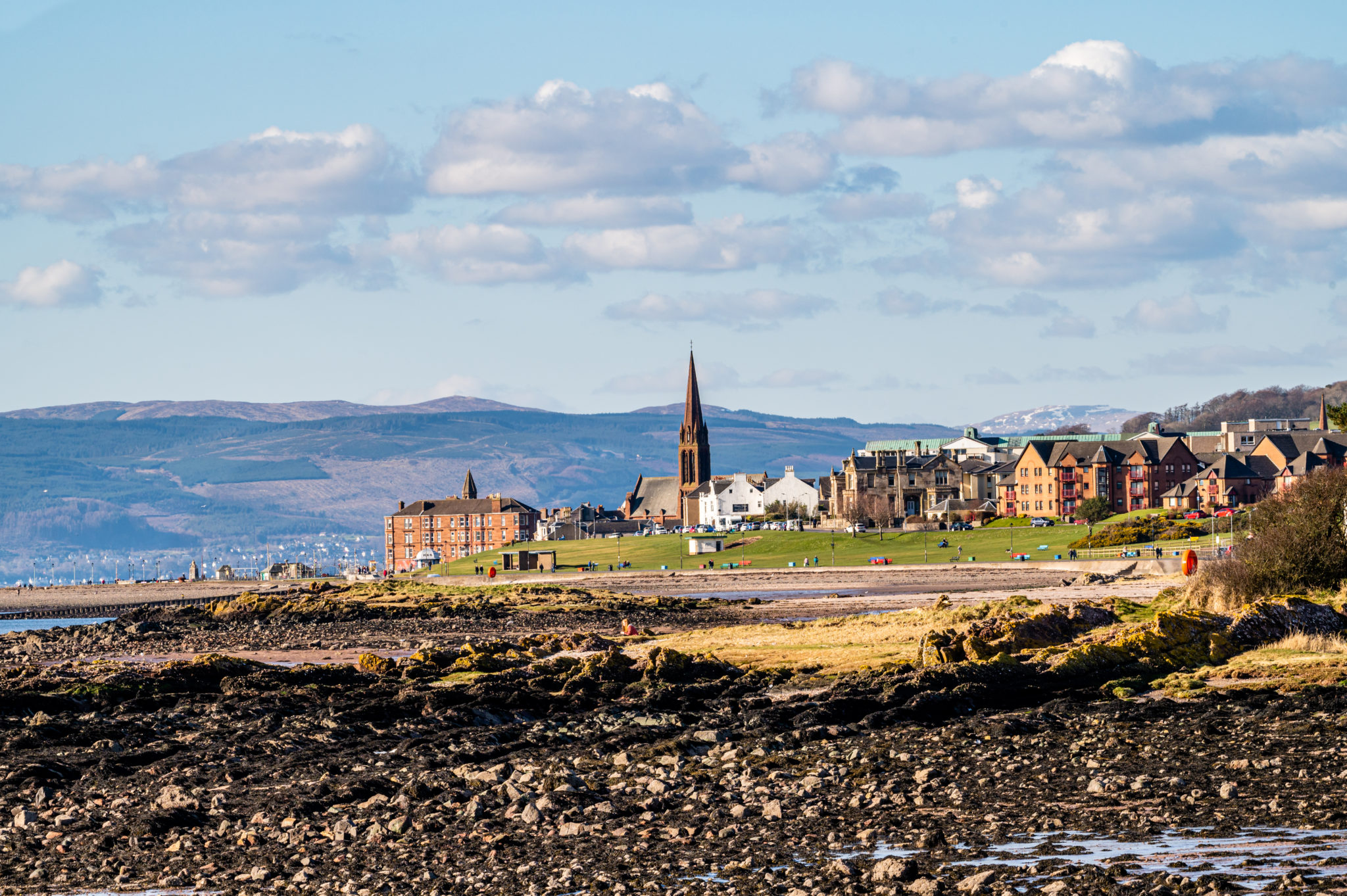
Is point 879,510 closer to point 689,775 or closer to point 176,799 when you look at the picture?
point 689,775

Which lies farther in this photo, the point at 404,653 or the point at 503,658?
the point at 404,653

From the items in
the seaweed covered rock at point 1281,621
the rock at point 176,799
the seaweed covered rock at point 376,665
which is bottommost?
the seaweed covered rock at point 376,665

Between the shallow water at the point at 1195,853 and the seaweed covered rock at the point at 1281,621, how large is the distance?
1887cm

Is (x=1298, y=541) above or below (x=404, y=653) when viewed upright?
above

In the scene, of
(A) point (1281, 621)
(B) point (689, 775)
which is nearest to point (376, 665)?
(B) point (689, 775)

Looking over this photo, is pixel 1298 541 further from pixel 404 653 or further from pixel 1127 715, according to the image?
pixel 404 653

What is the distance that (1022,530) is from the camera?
453ft

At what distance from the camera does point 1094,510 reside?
484 ft

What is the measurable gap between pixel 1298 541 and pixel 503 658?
23410 millimetres

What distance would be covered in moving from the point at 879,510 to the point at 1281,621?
5278 inches

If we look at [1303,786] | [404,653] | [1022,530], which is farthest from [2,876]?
[1022,530]

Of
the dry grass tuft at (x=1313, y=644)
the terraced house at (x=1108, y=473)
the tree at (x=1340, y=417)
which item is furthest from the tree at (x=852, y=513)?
the dry grass tuft at (x=1313, y=644)

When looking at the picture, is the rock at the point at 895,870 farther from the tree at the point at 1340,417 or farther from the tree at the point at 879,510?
the tree at the point at 879,510

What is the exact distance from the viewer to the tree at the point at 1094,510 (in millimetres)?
147500
